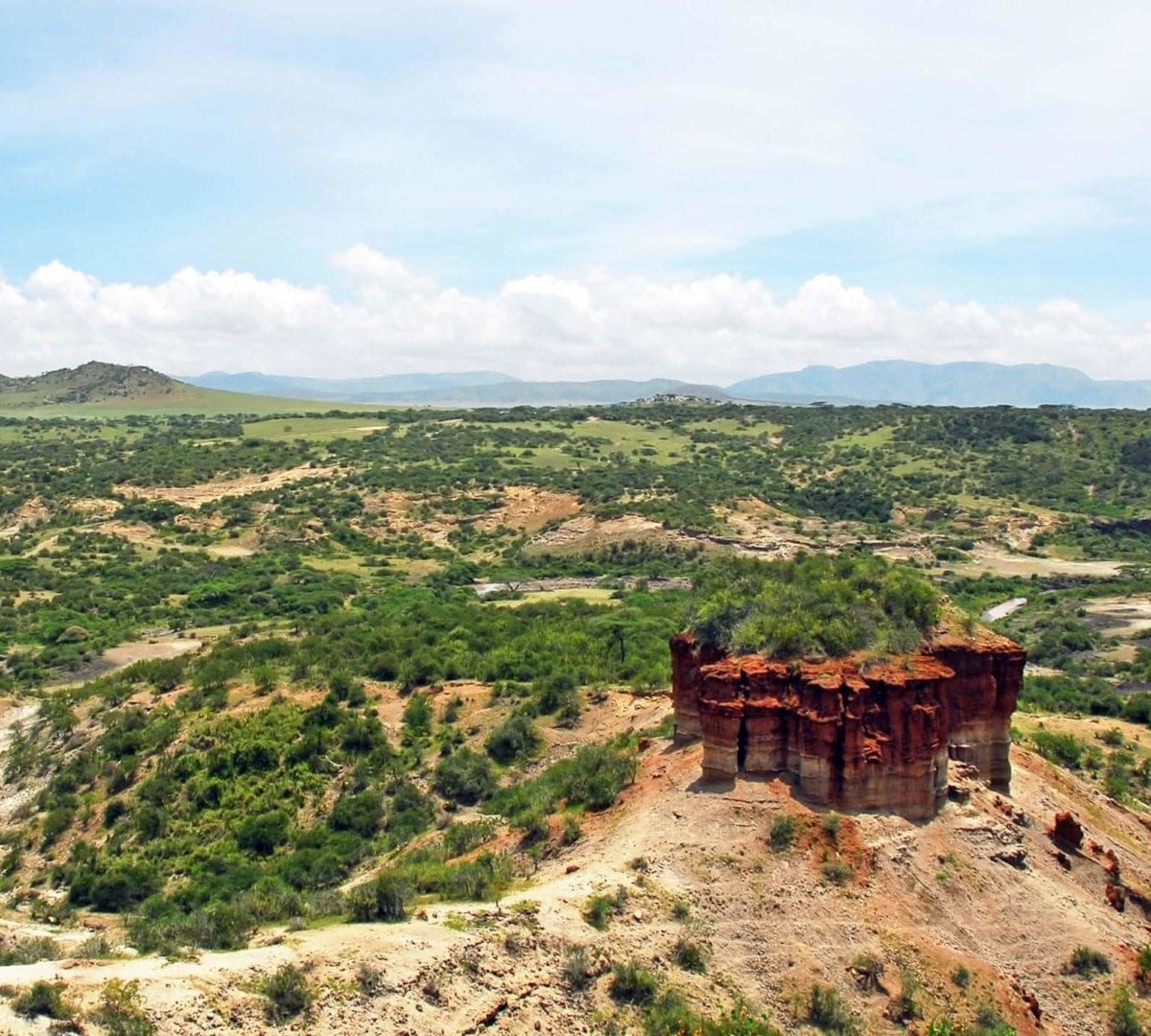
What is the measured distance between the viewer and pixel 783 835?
24.9 m

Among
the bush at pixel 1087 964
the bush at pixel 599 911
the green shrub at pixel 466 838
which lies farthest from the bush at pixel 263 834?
the bush at pixel 1087 964

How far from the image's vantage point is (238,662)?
49.3 m

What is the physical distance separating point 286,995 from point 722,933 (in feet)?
26.5

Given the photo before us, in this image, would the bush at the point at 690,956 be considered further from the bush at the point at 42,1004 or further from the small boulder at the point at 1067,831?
the bush at the point at 42,1004

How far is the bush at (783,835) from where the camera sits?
81.4ft

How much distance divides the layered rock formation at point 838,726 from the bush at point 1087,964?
12.4ft

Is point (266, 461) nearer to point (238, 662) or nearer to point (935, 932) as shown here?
point (238, 662)

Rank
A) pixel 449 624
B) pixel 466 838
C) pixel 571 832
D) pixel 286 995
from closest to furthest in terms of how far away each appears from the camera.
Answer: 1. pixel 286 995
2. pixel 571 832
3. pixel 466 838
4. pixel 449 624

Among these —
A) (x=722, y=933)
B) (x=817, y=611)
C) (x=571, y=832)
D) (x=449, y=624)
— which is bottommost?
(x=449, y=624)

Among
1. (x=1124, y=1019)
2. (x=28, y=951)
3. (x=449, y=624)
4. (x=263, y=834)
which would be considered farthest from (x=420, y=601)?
(x=1124, y=1019)

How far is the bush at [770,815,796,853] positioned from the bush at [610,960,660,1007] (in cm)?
418

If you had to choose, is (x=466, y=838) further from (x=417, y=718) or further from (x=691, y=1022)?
(x=417, y=718)

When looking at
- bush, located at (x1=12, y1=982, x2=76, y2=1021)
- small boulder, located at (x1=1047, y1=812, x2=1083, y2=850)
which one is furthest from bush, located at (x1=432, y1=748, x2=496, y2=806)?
bush, located at (x1=12, y1=982, x2=76, y2=1021)

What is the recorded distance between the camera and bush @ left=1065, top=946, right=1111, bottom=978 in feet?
80.3
